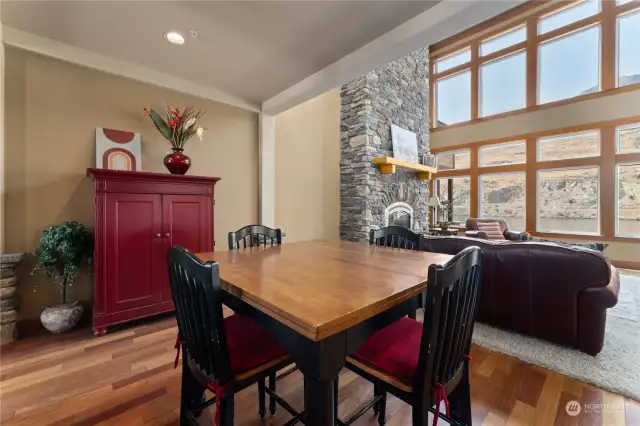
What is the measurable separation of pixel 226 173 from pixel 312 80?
1540 millimetres

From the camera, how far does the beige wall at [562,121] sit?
5.07 meters

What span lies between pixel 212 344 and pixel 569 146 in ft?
25.1

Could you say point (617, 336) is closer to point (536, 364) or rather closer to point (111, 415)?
point (536, 364)

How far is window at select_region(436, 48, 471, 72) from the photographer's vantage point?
23.8ft

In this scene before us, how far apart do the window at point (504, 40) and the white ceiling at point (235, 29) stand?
6.33m

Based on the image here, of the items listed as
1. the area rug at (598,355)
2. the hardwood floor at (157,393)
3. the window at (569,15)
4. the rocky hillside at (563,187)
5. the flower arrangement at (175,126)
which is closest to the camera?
A: the hardwood floor at (157,393)

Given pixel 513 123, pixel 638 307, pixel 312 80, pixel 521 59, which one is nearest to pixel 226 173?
pixel 312 80

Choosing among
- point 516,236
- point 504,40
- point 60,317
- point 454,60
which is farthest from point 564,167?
point 60,317

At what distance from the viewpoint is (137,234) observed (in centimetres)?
241

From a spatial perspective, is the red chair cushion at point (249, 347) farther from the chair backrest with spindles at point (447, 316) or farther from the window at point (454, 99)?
the window at point (454, 99)

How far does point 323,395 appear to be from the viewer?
2.62 ft

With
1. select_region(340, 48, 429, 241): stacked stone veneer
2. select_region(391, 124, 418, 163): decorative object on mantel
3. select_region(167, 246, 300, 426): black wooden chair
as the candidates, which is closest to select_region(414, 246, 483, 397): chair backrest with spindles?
select_region(167, 246, 300, 426): black wooden chair

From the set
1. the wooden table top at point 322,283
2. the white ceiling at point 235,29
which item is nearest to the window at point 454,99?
the white ceiling at point 235,29

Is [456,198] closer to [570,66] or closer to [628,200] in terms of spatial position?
[628,200]
